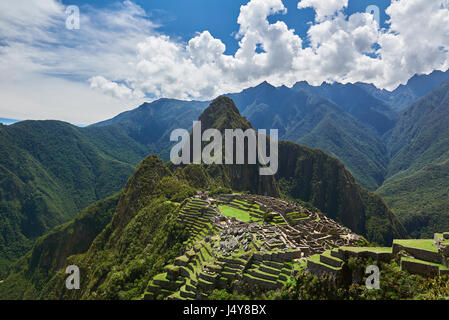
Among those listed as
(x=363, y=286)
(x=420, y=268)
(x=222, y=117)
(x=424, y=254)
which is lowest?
(x=363, y=286)

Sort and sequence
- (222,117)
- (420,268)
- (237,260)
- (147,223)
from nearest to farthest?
(420,268) < (237,260) < (147,223) < (222,117)

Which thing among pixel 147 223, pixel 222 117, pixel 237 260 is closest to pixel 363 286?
pixel 237 260

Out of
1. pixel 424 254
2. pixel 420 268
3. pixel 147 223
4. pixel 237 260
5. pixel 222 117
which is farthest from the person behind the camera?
pixel 222 117

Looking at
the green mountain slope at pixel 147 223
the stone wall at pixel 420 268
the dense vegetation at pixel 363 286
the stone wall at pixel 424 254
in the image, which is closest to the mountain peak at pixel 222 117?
the green mountain slope at pixel 147 223

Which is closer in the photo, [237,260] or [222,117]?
[237,260]

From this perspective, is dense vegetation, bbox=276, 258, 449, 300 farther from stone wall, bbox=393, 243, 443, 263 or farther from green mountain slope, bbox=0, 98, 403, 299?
green mountain slope, bbox=0, 98, 403, 299

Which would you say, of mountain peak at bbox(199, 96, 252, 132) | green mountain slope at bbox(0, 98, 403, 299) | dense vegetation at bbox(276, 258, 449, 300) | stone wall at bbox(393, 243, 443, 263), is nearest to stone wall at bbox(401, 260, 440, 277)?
Answer: dense vegetation at bbox(276, 258, 449, 300)

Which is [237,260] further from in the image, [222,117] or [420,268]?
[222,117]

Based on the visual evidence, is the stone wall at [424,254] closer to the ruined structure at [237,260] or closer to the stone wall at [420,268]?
the stone wall at [420,268]

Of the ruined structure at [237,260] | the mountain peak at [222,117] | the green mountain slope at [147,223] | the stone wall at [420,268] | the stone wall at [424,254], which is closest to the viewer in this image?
the stone wall at [420,268]

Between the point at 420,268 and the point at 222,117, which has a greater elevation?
the point at 222,117

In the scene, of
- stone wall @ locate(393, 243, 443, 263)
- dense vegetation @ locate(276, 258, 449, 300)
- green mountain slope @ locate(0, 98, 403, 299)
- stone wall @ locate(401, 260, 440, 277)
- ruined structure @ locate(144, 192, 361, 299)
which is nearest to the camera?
dense vegetation @ locate(276, 258, 449, 300)
